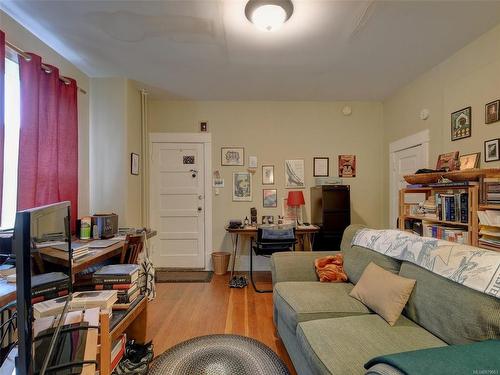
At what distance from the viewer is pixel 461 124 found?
2.45 metres

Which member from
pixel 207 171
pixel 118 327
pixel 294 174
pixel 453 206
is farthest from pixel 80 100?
pixel 453 206

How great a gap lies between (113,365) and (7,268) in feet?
2.78

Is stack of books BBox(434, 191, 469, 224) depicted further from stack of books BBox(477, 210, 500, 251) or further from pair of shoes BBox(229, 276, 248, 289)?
pair of shoes BBox(229, 276, 248, 289)

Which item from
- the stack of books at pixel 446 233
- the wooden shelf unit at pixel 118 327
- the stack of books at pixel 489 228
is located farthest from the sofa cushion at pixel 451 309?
the wooden shelf unit at pixel 118 327

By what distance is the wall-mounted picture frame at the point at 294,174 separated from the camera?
392 cm

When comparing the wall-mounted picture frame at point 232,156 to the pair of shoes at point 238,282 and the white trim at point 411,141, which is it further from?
the white trim at point 411,141

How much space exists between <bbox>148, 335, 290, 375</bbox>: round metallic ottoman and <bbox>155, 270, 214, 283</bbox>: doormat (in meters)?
1.42

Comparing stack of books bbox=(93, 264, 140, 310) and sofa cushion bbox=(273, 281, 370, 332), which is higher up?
stack of books bbox=(93, 264, 140, 310)

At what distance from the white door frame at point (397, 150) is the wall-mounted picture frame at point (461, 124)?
0.39 meters

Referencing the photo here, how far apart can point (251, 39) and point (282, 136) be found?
6.03 feet

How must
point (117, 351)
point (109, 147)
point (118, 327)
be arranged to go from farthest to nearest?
1. point (109, 147)
2. point (117, 351)
3. point (118, 327)

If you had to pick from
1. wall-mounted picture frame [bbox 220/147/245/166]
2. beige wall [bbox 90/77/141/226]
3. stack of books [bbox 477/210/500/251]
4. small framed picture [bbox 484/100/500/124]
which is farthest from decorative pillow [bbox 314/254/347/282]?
beige wall [bbox 90/77/141/226]

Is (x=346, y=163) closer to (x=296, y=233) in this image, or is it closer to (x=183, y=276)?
(x=296, y=233)

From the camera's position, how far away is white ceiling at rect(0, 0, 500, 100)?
1886mm
